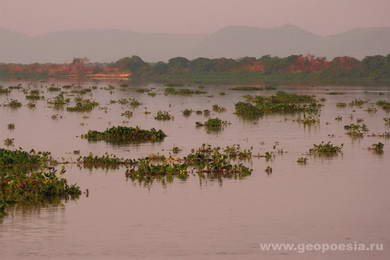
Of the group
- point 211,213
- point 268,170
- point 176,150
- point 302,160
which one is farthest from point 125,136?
point 211,213

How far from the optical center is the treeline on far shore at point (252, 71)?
119 meters

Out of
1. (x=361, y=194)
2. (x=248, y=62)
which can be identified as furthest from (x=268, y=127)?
(x=248, y=62)

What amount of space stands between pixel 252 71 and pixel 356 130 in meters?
93.8

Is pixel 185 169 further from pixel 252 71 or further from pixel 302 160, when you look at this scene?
pixel 252 71

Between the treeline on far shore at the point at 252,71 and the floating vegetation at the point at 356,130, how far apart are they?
72443mm

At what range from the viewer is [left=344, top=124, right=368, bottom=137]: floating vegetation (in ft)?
117

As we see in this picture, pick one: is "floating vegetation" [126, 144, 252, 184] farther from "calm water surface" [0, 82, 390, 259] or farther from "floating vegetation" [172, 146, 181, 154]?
"floating vegetation" [172, 146, 181, 154]

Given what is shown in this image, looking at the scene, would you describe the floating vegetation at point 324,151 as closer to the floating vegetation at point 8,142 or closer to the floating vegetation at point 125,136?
the floating vegetation at point 125,136

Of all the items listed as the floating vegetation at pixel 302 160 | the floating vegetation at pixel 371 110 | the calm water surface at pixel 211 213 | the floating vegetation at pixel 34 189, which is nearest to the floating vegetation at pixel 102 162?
the calm water surface at pixel 211 213

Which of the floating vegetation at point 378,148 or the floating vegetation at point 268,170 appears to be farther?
the floating vegetation at point 378,148

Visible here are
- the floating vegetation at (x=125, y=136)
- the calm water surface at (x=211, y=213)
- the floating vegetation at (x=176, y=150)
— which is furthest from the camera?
the floating vegetation at (x=125, y=136)

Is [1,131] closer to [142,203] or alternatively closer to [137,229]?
[142,203]

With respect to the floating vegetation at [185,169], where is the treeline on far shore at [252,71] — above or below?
above

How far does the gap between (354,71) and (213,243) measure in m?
109
